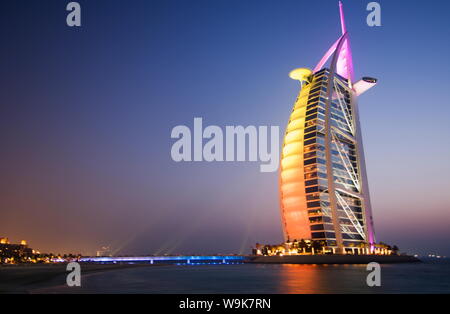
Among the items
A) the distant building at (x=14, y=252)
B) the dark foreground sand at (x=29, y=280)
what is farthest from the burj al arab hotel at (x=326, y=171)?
the distant building at (x=14, y=252)

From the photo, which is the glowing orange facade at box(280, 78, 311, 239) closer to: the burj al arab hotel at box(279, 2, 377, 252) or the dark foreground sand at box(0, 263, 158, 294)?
the burj al arab hotel at box(279, 2, 377, 252)

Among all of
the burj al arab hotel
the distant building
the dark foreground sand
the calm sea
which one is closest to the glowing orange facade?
the burj al arab hotel

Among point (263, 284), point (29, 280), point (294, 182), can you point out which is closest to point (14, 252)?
A: point (294, 182)

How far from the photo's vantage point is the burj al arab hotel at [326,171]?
381ft

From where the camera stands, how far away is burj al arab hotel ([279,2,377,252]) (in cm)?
11619

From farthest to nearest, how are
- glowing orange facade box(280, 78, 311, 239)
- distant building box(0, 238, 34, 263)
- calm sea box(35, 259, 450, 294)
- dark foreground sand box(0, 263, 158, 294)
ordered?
1. distant building box(0, 238, 34, 263)
2. glowing orange facade box(280, 78, 311, 239)
3. calm sea box(35, 259, 450, 294)
4. dark foreground sand box(0, 263, 158, 294)

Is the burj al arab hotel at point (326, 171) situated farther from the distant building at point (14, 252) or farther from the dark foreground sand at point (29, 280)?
the distant building at point (14, 252)

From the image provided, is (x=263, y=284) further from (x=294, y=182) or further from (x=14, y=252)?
(x=14, y=252)

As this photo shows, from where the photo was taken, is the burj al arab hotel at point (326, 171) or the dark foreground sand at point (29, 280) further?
the burj al arab hotel at point (326, 171)

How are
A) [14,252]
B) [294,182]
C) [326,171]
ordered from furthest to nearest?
[14,252] < [294,182] < [326,171]

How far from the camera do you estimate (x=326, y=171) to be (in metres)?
116
